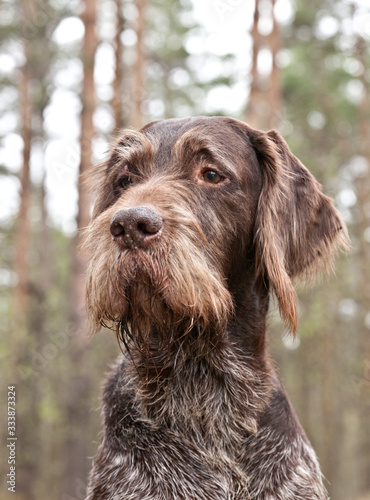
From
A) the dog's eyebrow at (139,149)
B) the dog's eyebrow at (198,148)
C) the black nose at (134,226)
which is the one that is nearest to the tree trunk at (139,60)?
the dog's eyebrow at (139,149)

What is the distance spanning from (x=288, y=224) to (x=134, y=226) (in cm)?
121

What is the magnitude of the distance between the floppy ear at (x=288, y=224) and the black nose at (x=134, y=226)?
0.90 meters

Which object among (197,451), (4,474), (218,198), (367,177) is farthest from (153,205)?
(4,474)

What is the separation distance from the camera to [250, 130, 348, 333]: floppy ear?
10.9 ft

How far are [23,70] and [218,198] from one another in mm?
16200

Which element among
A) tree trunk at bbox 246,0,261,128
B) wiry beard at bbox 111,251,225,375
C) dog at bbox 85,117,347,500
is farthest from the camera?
tree trunk at bbox 246,0,261,128

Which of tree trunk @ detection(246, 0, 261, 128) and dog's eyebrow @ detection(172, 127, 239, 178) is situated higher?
tree trunk @ detection(246, 0, 261, 128)

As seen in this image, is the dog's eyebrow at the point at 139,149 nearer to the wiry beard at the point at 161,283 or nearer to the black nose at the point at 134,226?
the wiry beard at the point at 161,283

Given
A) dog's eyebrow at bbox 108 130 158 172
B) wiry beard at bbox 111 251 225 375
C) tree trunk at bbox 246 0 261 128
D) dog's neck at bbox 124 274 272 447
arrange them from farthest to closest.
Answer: tree trunk at bbox 246 0 261 128 < dog's eyebrow at bbox 108 130 158 172 < dog's neck at bbox 124 274 272 447 < wiry beard at bbox 111 251 225 375

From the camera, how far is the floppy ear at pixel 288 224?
131 inches

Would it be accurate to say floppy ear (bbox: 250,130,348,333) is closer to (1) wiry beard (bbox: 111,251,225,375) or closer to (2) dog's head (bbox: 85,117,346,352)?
(2) dog's head (bbox: 85,117,346,352)

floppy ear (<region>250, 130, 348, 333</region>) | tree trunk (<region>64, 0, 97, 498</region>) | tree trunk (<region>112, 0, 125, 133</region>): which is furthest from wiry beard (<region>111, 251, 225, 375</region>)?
tree trunk (<region>112, 0, 125, 133</region>)

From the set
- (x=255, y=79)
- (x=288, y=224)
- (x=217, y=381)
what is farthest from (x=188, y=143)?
(x=255, y=79)

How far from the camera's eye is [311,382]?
21375 millimetres
